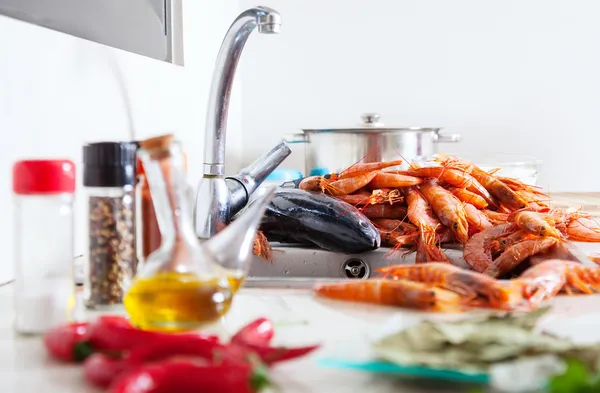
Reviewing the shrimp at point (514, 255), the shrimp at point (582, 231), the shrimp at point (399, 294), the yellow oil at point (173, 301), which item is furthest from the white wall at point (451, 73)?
the yellow oil at point (173, 301)

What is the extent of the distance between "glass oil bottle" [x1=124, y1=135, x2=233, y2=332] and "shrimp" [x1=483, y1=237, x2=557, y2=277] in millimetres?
609

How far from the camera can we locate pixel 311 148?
240 centimetres

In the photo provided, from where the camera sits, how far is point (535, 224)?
4.36 ft

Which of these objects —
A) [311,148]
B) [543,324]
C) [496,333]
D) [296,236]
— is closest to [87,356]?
[496,333]

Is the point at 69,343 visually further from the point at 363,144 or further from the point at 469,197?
the point at 363,144

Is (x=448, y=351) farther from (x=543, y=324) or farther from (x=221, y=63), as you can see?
(x=221, y=63)

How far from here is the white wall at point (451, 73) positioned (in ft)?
10.2

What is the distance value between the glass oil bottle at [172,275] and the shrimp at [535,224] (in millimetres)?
725

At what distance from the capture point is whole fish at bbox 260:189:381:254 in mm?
1307

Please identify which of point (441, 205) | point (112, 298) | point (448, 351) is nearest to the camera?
point (448, 351)

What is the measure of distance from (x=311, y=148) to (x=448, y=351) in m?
1.81

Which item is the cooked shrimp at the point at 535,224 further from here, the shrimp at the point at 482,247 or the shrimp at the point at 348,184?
the shrimp at the point at 348,184

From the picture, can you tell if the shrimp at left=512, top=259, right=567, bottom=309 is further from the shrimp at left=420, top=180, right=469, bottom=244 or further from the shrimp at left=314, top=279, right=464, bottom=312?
the shrimp at left=420, top=180, right=469, bottom=244

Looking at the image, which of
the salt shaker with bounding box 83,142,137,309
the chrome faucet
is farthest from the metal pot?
the salt shaker with bounding box 83,142,137,309
